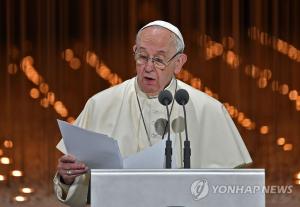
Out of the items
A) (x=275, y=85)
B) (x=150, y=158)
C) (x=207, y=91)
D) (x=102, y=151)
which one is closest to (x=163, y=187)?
(x=150, y=158)

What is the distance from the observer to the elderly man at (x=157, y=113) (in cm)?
274

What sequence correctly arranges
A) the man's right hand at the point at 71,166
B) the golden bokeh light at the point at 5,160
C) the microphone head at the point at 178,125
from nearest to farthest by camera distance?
1. the man's right hand at the point at 71,166
2. the microphone head at the point at 178,125
3. the golden bokeh light at the point at 5,160

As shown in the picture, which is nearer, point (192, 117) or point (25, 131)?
point (192, 117)

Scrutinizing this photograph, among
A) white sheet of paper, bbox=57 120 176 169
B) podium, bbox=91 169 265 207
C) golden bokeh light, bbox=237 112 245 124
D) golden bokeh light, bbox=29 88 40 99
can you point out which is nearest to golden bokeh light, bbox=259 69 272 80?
golden bokeh light, bbox=237 112 245 124

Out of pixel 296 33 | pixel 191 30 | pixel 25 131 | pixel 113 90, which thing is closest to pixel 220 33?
pixel 191 30

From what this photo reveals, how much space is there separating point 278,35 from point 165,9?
3.58 feet

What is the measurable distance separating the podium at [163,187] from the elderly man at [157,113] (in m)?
0.57

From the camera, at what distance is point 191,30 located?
6.95 metres

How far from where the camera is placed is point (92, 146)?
244 centimetres

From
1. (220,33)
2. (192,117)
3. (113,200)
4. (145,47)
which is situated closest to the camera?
(113,200)

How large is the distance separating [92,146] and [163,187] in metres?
0.44

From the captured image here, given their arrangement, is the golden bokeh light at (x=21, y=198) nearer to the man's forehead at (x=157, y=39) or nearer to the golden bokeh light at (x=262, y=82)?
the golden bokeh light at (x=262, y=82)

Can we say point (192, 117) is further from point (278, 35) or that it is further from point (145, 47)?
point (278, 35)

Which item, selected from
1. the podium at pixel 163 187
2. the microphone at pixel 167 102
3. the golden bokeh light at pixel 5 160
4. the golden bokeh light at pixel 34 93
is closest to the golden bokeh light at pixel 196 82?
the golden bokeh light at pixel 34 93
